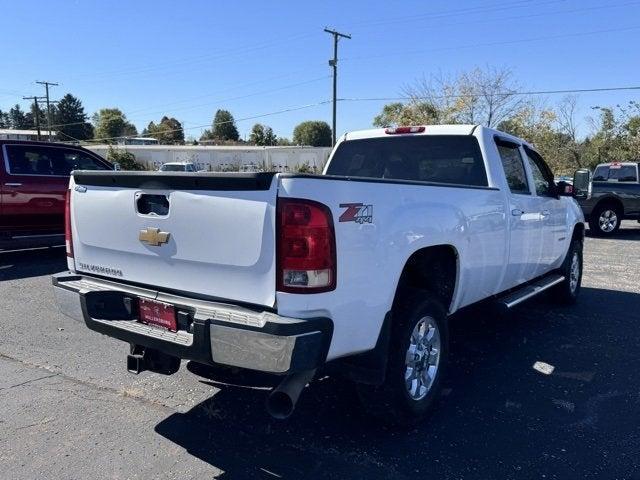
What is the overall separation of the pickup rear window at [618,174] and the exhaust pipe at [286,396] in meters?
14.5

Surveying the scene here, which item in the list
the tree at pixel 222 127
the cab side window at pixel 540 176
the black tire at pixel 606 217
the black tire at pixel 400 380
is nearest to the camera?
the black tire at pixel 400 380

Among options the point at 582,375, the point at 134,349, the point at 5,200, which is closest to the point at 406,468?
the point at 134,349

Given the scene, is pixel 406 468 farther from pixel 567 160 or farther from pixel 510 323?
pixel 567 160

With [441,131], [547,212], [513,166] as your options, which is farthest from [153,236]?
[547,212]

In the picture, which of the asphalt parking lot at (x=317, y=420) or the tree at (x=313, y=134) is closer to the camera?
the asphalt parking lot at (x=317, y=420)

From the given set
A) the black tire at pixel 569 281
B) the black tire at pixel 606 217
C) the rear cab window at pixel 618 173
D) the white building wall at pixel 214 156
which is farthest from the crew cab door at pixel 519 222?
the white building wall at pixel 214 156

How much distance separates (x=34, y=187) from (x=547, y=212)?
7.67m

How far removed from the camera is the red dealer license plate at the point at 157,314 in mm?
2984

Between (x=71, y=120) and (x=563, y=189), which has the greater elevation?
(x=71, y=120)

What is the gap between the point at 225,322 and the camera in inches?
106

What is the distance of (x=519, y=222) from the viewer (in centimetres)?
486

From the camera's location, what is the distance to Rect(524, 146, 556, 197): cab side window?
5681mm

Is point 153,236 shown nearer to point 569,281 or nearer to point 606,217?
point 569,281

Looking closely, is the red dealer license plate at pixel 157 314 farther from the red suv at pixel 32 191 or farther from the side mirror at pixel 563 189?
the red suv at pixel 32 191
